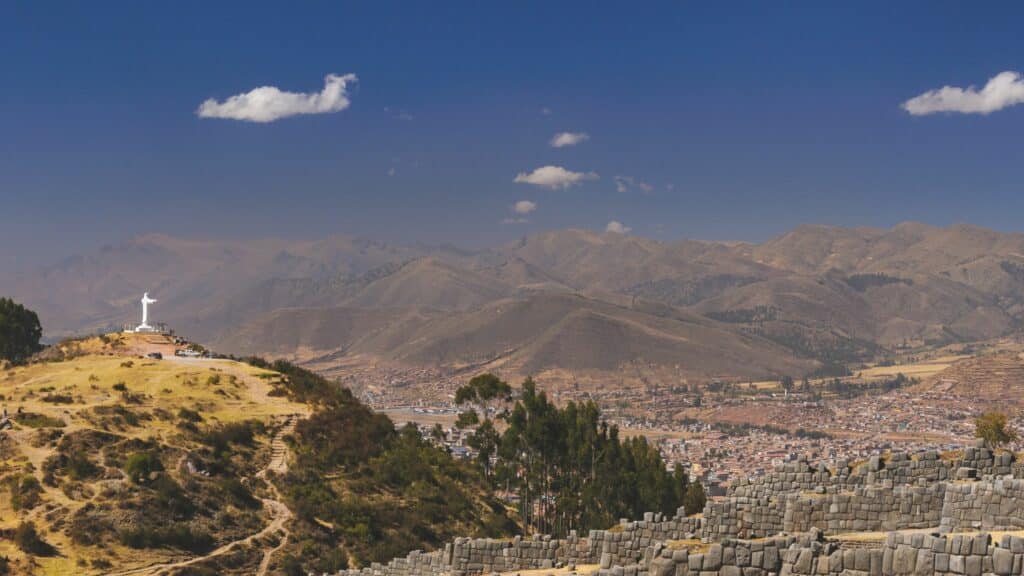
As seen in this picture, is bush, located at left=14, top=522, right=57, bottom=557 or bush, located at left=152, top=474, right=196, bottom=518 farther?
bush, located at left=152, top=474, right=196, bottom=518

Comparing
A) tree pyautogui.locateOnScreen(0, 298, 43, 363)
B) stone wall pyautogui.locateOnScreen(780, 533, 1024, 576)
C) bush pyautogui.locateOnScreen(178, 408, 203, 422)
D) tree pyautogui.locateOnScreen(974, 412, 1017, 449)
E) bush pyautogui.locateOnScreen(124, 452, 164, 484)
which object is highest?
tree pyautogui.locateOnScreen(0, 298, 43, 363)

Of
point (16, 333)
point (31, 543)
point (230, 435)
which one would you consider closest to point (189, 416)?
point (230, 435)

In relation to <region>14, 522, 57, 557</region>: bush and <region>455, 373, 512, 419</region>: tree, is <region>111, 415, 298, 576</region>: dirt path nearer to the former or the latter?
<region>14, 522, 57, 557</region>: bush

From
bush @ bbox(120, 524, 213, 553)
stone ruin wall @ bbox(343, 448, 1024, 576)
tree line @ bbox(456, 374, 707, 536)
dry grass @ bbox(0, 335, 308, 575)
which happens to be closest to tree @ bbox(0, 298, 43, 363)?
dry grass @ bbox(0, 335, 308, 575)

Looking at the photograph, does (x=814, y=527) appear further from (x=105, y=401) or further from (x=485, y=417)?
(x=105, y=401)

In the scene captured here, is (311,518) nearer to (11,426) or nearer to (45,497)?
(45,497)
